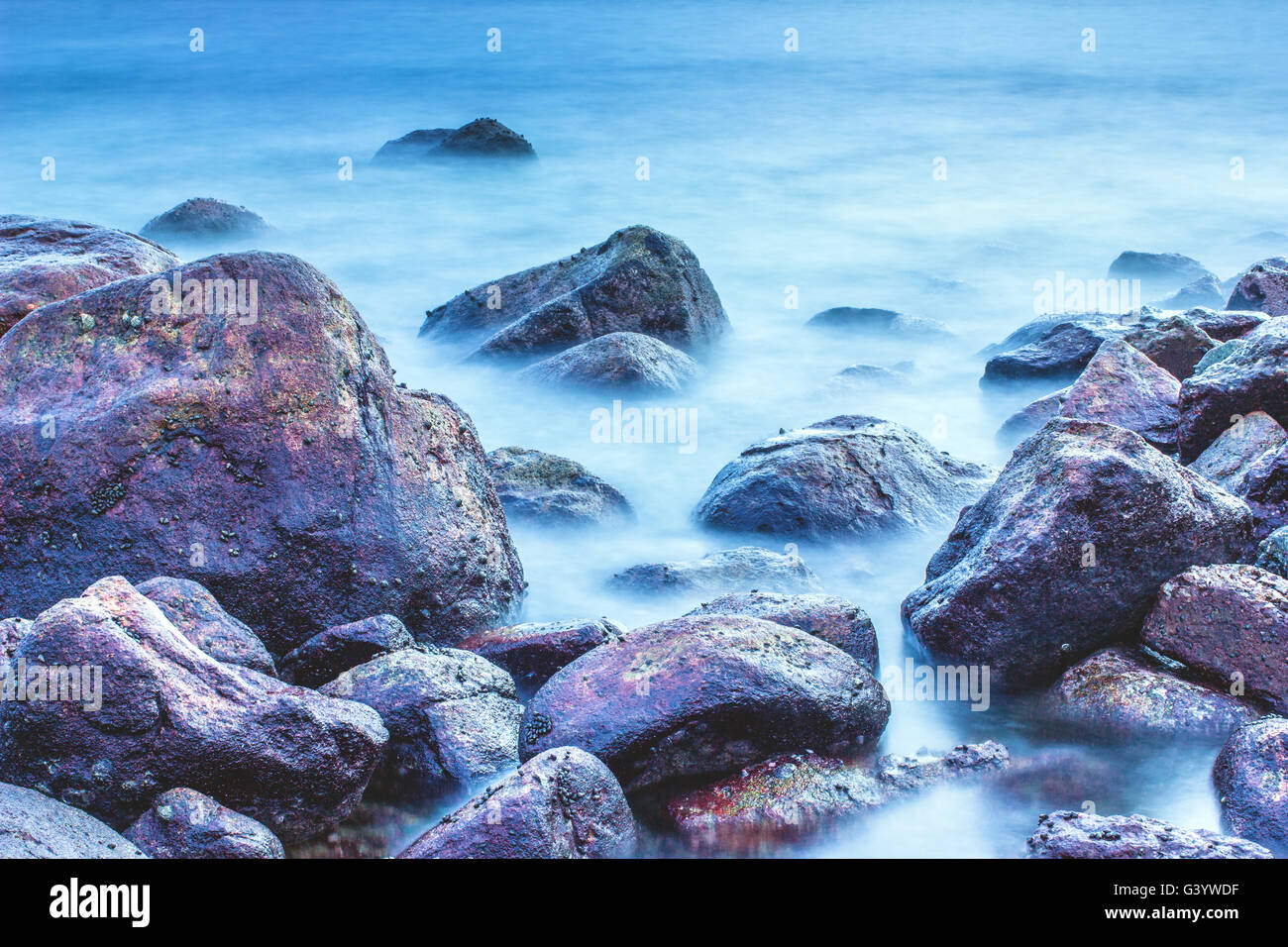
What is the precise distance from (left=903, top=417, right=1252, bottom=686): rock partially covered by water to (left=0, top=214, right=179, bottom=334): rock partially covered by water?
175 inches

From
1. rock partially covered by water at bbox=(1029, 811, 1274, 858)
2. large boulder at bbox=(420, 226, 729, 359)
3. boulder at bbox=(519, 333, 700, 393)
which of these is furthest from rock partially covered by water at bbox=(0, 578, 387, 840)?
large boulder at bbox=(420, 226, 729, 359)

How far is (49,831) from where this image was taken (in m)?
3.26

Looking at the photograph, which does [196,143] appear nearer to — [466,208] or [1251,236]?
[466,208]

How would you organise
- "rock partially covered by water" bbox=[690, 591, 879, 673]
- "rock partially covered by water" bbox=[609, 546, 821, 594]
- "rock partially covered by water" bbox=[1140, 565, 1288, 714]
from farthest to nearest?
"rock partially covered by water" bbox=[609, 546, 821, 594]
"rock partially covered by water" bbox=[690, 591, 879, 673]
"rock partially covered by water" bbox=[1140, 565, 1288, 714]

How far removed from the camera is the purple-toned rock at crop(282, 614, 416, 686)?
4.51m

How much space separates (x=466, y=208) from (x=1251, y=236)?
408 inches

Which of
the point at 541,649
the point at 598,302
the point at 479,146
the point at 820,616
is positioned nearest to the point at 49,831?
the point at 541,649

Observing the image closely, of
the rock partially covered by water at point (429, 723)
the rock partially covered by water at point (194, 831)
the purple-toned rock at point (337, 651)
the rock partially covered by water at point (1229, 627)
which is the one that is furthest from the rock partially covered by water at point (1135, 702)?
the rock partially covered by water at point (194, 831)

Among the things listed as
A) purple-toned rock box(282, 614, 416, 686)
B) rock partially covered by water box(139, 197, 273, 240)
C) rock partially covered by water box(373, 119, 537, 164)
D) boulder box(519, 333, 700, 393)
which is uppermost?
rock partially covered by water box(373, 119, 537, 164)

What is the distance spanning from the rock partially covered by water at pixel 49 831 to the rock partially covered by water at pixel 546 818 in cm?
80

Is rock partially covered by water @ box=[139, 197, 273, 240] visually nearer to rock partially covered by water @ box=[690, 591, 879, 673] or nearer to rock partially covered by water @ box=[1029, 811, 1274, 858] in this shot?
rock partially covered by water @ box=[690, 591, 879, 673]

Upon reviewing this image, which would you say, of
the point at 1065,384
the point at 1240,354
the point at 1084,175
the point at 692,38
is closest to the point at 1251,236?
the point at 1084,175

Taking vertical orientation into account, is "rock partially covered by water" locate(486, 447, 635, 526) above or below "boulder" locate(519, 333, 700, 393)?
below

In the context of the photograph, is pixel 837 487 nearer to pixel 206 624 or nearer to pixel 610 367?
pixel 610 367
